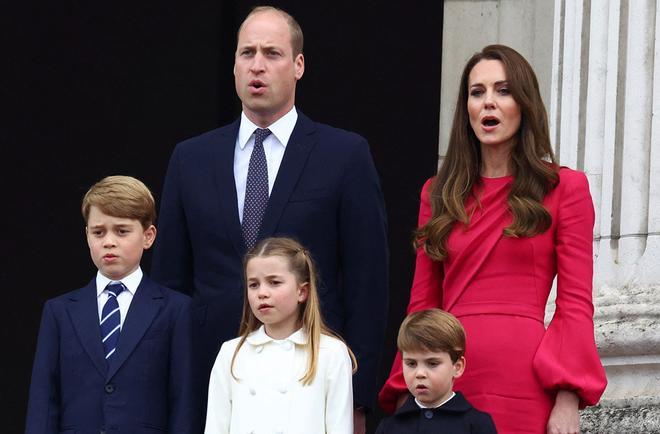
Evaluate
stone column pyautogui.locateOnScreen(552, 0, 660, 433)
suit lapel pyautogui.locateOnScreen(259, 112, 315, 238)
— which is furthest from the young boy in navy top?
stone column pyautogui.locateOnScreen(552, 0, 660, 433)

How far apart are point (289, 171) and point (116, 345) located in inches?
28.6

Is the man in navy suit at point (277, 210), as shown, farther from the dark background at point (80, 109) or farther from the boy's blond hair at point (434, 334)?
the dark background at point (80, 109)

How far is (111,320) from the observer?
5.32 meters

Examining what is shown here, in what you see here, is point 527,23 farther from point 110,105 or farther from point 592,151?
point 110,105

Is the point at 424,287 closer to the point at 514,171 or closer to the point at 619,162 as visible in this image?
the point at 514,171

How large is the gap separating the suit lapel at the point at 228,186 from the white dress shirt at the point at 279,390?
1.21ft

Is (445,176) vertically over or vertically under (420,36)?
under

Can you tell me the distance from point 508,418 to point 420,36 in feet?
11.5

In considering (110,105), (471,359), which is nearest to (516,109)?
(471,359)

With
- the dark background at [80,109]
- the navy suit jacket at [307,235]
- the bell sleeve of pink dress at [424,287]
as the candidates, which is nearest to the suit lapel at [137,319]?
the navy suit jacket at [307,235]

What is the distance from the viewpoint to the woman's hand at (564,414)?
15.8 feet

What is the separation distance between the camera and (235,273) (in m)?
5.33

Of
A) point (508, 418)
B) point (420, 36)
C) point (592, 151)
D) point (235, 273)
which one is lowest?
point (508, 418)

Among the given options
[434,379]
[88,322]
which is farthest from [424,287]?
[88,322]
